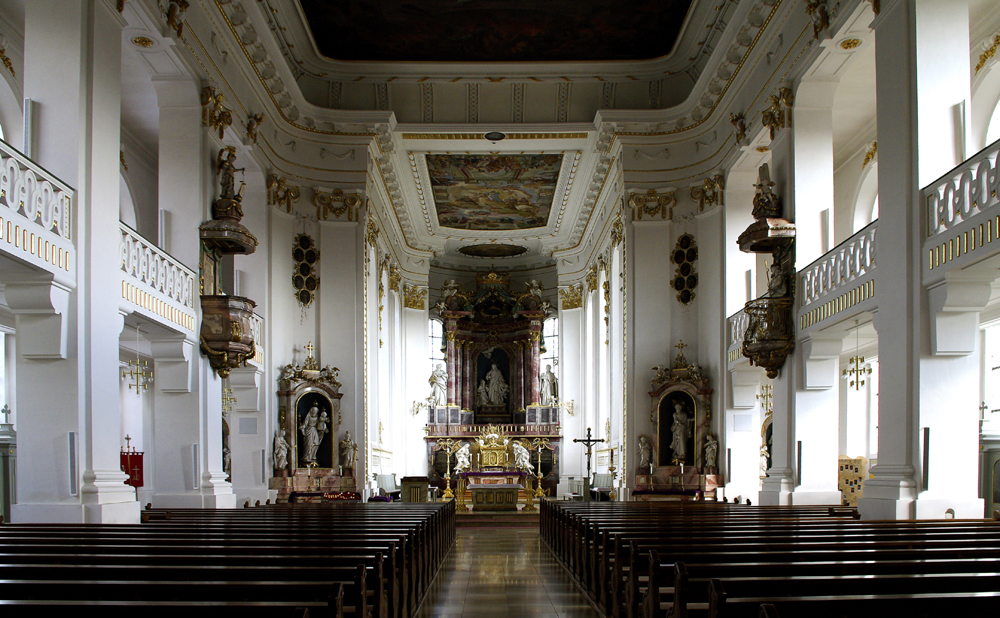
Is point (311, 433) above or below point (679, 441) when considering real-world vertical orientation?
above

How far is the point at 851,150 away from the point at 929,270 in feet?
29.4

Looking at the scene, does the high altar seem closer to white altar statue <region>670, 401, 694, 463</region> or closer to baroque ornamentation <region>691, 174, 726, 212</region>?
white altar statue <region>670, 401, 694, 463</region>

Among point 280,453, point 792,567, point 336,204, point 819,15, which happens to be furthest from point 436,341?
point 792,567

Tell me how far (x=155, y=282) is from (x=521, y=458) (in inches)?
634

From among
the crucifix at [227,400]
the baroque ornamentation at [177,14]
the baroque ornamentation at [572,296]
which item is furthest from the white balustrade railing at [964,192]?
the baroque ornamentation at [572,296]

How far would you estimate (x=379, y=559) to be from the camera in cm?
497

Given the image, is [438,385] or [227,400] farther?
[438,385]

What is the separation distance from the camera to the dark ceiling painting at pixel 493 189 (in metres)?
21.2

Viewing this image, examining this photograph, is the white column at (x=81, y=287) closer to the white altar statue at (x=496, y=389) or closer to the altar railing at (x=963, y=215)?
the altar railing at (x=963, y=215)

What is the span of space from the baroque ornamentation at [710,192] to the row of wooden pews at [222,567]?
34.2ft

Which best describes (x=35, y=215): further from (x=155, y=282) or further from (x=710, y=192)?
(x=710, y=192)

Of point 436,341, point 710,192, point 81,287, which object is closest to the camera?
point 81,287

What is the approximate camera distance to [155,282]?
1070 centimetres

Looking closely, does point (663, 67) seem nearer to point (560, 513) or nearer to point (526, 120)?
point (526, 120)
